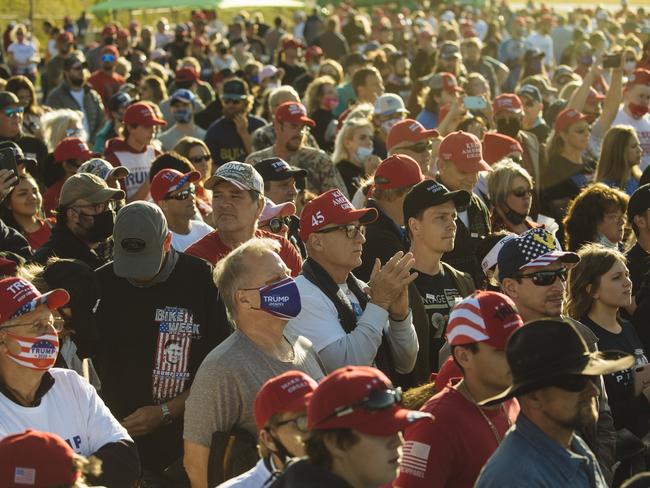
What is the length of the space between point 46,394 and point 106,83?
13392 millimetres

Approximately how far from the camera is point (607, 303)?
646 cm

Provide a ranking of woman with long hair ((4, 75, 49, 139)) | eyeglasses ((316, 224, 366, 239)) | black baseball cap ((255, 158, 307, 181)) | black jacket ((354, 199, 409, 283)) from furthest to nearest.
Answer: woman with long hair ((4, 75, 49, 139))
black baseball cap ((255, 158, 307, 181))
black jacket ((354, 199, 409, 283))
eyeglasses ((316, 224, 366, 239))

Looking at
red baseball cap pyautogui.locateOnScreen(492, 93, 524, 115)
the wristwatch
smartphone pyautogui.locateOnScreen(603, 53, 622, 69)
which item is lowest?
red baseball cap pyautogui.locateOnScreen(492, 93, 524, 115)

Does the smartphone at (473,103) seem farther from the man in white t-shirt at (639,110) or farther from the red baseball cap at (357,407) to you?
the red baseball cap at (357,407)

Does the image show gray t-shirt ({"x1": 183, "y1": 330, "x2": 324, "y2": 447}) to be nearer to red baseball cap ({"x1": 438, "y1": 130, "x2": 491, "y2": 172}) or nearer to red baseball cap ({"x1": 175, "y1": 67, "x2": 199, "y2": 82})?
red baseball cap ({"x1": 438, "y1": 130, "x2": 491, "y2": 172})

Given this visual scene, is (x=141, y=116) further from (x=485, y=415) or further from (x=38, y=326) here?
(x=485, y=415)

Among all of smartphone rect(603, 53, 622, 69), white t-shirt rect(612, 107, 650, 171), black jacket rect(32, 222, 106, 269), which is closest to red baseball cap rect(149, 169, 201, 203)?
black jacket rect(32, 222, 106, 269)

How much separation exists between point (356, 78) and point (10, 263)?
8620mm

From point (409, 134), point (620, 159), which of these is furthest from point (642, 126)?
point (409, 134)

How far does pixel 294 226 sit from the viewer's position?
8188 millimetres

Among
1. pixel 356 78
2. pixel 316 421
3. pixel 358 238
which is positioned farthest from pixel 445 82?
pixel 316 421

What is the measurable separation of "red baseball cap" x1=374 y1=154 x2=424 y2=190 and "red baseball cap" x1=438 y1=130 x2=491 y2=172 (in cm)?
111

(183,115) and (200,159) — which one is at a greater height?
(200,159)

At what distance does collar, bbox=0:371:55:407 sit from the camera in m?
4.78
